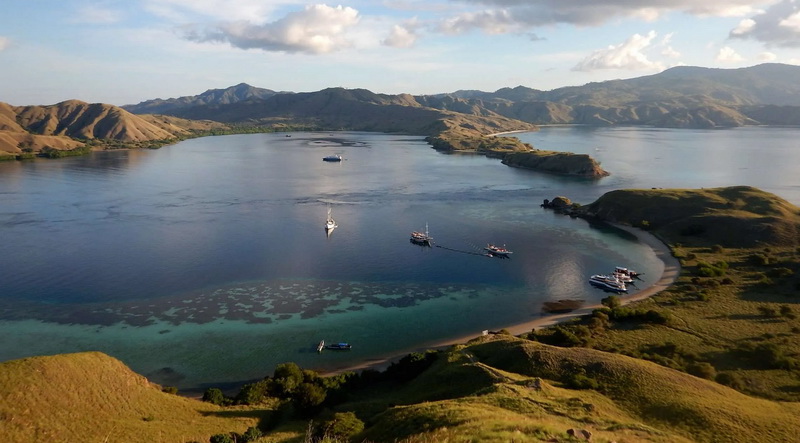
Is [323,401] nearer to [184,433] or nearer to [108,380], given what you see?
[184,433]

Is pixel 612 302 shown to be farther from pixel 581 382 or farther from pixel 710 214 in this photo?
pixel 710 214

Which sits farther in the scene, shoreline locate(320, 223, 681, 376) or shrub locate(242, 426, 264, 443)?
shoreline locate(320, 223, 681, 376)

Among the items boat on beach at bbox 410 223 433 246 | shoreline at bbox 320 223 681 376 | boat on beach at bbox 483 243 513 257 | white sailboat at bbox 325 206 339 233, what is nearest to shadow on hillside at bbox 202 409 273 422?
shoreline at bbox 320 223 681 376

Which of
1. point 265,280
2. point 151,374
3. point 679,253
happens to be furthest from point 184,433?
point 679,253

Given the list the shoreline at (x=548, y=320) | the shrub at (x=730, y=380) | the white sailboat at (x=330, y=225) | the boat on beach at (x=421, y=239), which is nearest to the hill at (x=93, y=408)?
the shoreline at (x=548, y=320)

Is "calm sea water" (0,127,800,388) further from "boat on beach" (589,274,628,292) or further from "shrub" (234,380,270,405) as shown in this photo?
"shrub" (234,380,270,405)
